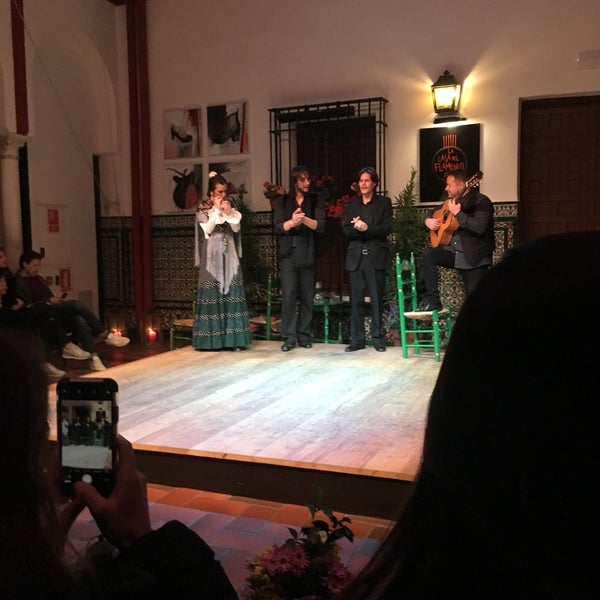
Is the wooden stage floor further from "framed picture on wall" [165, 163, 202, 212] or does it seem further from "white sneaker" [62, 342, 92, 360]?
"framed picture on wall" [165, 163, 202, 212]

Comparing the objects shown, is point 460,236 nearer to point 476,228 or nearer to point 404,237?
point 476,228

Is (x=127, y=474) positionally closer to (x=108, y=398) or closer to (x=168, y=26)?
(x=108, y=398)

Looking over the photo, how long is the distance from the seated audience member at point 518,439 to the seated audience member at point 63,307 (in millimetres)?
4632

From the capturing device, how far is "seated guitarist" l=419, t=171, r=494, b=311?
16.1 ft

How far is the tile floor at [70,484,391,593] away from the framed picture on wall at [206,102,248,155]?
168 inches

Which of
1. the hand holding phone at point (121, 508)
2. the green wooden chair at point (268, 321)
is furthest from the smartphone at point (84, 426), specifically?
the green wooden chair at point (268, 321)

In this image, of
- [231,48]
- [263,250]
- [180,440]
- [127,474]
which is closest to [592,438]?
[127,474]

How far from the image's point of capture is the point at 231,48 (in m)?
6.39

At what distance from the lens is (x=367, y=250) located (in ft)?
16.9

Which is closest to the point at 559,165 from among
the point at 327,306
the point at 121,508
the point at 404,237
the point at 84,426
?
the point at 404,237

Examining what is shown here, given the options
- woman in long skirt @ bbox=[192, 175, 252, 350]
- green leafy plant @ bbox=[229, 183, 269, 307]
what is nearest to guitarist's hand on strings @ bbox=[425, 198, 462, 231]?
woman in long skirt @ bbox=[192, 175, 252, 350]

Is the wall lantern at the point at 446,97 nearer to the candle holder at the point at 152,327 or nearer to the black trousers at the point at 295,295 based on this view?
the black trousers at the point at 295,295

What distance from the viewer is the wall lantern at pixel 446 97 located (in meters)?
5.46

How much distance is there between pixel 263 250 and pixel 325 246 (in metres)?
0.58
